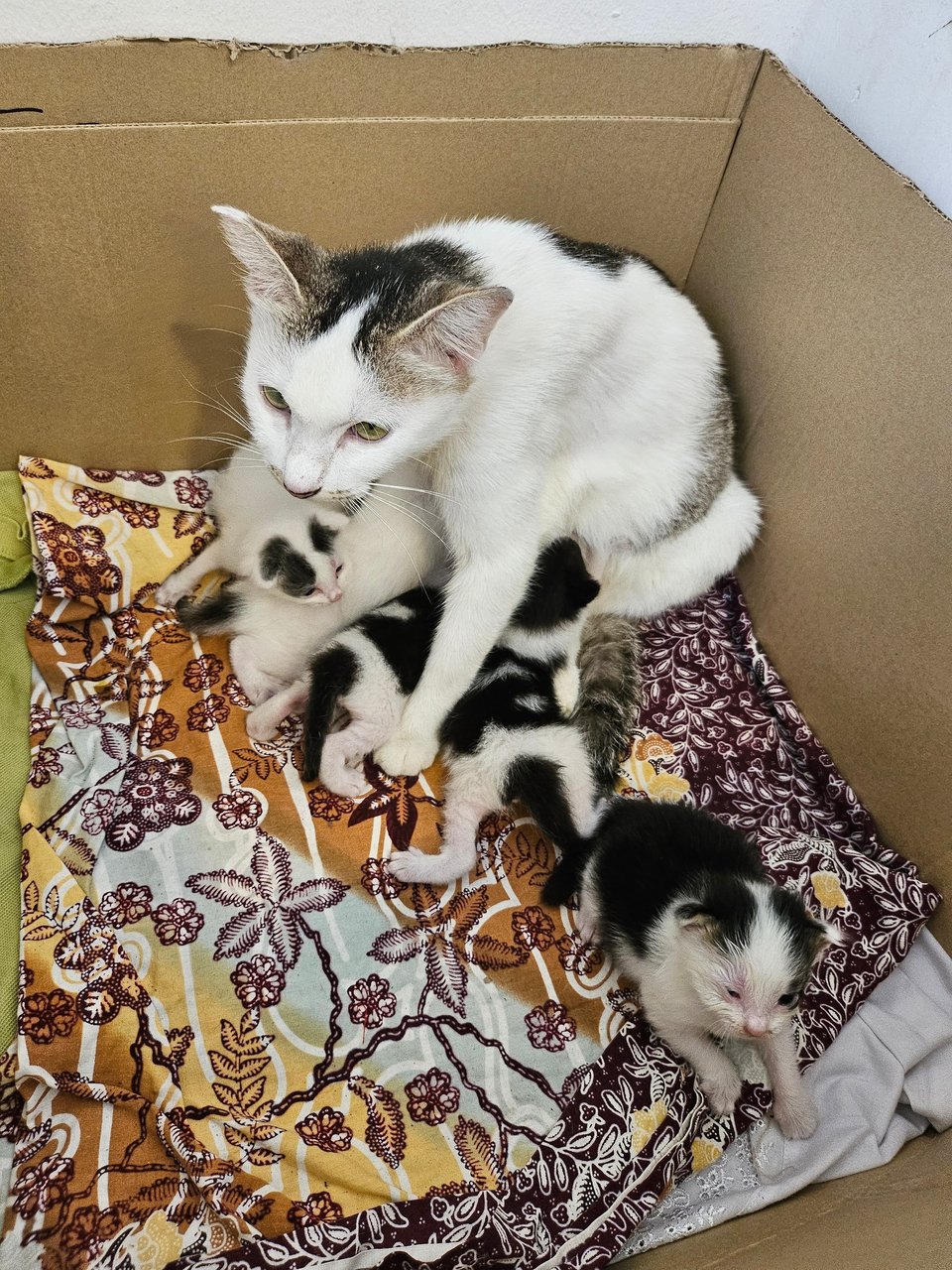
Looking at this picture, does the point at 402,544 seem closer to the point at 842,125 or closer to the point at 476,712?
the point at 476,712

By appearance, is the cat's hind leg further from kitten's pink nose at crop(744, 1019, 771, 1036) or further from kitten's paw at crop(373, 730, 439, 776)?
kitten's pink nose at crop(744, 1019, 771, 1036)

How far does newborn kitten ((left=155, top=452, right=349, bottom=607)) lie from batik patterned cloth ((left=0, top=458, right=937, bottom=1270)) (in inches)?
8.0

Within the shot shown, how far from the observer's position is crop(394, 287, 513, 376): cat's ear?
1.07 metres

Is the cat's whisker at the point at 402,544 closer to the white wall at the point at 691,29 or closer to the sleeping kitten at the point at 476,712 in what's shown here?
the sleeping kitten at the point at 476,712

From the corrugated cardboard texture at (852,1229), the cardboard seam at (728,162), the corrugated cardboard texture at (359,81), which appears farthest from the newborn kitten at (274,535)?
the corrugated cardboard texture at (852,1229)

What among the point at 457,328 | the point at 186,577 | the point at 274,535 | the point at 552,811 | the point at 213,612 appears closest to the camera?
the point at 457,328

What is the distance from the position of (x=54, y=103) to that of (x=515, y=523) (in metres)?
0.94

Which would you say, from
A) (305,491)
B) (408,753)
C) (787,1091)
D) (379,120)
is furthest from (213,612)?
(787,1091)

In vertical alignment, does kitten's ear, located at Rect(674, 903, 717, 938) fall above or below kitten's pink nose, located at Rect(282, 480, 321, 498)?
below

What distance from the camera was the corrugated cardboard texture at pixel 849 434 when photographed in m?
1.43

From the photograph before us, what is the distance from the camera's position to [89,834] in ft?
4.83

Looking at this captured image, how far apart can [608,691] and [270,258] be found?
911 mm

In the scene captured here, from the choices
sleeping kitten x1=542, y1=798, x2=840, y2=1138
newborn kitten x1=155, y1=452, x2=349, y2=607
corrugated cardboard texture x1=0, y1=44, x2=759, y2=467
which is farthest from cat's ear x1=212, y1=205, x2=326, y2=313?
sleeping kitten x1=542, y1=798, x2=840, y2=1138

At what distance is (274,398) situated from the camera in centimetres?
121
